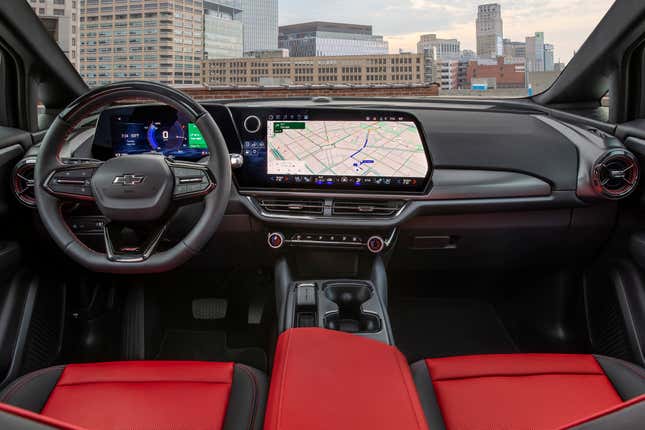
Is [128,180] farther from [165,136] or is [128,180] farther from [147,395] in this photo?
[147,395]

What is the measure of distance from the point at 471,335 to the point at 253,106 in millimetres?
1653

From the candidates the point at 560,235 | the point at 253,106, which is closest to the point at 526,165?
the point at 560,235

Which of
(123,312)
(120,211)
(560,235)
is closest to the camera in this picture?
(120,211)

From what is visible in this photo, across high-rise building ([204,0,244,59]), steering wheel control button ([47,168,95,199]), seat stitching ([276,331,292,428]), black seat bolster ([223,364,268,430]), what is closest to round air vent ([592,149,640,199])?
seat stitching ([276,331,292,428])

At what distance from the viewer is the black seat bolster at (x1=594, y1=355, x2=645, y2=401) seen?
1.65 m

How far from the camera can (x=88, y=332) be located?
8.78 feet

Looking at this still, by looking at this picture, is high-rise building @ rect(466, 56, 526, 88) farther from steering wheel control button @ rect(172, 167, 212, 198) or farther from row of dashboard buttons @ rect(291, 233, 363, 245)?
steering wheel control button @ rect(172, 167, 212, 198)

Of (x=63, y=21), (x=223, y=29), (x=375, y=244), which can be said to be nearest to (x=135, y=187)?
(x=375, y=244)

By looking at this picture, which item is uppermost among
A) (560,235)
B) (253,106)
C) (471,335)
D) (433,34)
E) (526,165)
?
(433,34)

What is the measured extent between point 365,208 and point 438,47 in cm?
126

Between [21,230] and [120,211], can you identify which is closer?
[120,211]

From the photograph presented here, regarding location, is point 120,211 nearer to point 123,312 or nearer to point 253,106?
point 253,106

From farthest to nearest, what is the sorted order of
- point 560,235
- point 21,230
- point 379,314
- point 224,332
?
point 224,332
point 560,235
point 21,230
point 379,314

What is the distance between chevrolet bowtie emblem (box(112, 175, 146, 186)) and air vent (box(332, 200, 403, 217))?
2.80 feet
